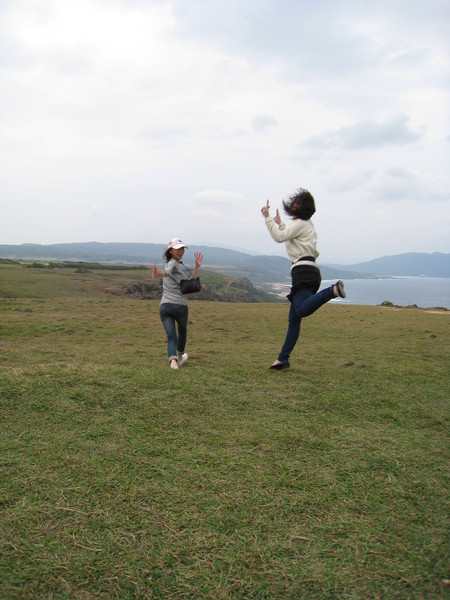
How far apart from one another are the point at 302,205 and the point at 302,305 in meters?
1.54

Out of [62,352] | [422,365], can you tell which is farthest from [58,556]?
[422,365]

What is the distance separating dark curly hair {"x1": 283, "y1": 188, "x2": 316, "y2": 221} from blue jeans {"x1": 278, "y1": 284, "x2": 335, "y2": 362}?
45.5 inches

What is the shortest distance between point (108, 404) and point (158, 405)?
1.98 ft

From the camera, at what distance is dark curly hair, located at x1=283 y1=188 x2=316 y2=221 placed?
20.5 ft

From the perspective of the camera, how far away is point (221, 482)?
3.38 meters

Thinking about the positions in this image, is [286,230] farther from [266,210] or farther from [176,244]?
[176,244]

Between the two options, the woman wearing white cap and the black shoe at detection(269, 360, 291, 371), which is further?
the woman wearing white cap

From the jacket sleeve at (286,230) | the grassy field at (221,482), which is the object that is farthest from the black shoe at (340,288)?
the grassy field at (221,482)

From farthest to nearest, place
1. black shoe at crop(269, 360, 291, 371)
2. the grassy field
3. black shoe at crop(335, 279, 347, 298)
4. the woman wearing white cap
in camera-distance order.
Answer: the woman wearing white cap, black shoe at crop(269, 360, 291, 371), black shoe at crop(335, 279, 347, 298), the grassy field

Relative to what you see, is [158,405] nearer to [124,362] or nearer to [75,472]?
[75,472]

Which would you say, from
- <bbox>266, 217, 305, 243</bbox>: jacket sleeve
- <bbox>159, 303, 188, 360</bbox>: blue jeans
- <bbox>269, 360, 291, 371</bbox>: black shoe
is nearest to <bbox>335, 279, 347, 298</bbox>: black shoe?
<bbox>266, 217, 305, 243</bbox>: jacket sleeve

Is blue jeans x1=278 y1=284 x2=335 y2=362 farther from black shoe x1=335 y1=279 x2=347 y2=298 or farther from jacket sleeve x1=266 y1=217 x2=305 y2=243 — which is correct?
jacket sleeve x1=266 y1=217 x2=305 y2=243

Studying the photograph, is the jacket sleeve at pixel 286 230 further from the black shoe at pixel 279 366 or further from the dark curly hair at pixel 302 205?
the black shoe at pixel 279 366

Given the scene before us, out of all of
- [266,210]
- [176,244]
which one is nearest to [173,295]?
[176,244]
